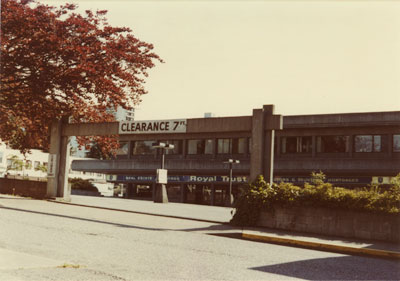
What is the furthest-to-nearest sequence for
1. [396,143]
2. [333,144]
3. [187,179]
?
[187,179], [333,144], [396,143]

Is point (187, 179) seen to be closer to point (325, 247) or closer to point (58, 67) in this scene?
point (58, 67)

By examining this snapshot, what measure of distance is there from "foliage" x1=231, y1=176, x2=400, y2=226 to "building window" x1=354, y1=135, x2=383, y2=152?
91.6 ft

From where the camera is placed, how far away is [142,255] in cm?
881

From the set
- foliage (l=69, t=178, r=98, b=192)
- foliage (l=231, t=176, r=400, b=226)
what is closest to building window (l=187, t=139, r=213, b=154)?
foliage (l=69, t=178, r=98, b=192)

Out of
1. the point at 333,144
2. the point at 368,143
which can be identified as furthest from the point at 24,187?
the point at 368,143

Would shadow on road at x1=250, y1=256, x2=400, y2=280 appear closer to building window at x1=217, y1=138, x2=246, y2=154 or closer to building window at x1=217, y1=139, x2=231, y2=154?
building window at x1=217, y1=138, x2=246, y2=154

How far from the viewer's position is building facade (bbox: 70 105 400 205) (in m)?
40.1

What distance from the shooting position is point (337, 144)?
141ft

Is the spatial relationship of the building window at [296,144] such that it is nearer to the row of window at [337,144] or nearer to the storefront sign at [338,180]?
the row of window at [337,144]

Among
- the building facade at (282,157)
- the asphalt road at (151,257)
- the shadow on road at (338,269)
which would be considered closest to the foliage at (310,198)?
the asphalt road at (151,257)

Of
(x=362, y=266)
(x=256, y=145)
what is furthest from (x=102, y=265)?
(x=256, y=145)

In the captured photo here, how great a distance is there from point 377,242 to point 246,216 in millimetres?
4379

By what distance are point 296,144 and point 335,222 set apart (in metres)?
32.1

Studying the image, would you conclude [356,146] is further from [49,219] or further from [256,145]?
[49,219]
